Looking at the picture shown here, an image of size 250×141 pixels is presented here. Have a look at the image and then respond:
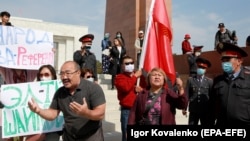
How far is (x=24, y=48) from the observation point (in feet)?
16.2

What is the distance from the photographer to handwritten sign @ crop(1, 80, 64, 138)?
3.86m

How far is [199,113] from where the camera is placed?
570 centimetres

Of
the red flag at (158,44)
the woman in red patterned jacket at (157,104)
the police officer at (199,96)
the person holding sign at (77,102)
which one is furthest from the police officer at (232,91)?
the police officer at (199,96)

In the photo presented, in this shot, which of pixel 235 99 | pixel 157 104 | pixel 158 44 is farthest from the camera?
pixel 158 44

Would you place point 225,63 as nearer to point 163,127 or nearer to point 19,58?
point 163,127

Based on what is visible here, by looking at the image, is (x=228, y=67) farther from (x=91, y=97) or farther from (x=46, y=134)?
(x=46, y=134)

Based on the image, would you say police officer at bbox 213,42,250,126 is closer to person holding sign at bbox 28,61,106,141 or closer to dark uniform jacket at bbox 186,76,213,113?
person holding sign at bbox 28,61,106,141

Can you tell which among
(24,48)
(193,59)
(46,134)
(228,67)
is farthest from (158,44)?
(193,59)

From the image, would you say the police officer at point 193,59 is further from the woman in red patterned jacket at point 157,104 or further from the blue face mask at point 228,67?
the woman in red patterned jacket at point 157,104

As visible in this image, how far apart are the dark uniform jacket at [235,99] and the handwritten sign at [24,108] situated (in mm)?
1887

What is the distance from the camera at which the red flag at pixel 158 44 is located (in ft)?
16.4

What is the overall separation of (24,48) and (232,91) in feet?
9.79

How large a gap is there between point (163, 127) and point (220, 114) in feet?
4.49

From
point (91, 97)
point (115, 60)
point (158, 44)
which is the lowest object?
point (91, 97)
